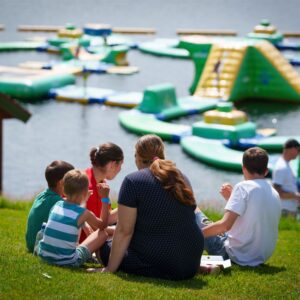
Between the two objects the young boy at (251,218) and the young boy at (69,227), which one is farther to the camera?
the young boy at (251,218)

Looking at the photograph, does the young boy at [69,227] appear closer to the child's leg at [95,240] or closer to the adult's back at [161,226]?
the child's leg at [95,240]

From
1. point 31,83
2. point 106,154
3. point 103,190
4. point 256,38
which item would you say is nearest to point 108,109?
point 31,83

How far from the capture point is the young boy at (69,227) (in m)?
5.75

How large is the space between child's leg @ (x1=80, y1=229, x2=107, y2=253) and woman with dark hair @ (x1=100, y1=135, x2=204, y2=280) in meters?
0.23

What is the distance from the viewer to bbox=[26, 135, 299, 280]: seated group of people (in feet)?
18.5

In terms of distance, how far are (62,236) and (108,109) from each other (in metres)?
15.0

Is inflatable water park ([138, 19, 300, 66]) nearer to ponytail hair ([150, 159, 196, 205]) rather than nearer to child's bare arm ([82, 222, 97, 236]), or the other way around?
child's bare arm ([82, 222, 97, 236])

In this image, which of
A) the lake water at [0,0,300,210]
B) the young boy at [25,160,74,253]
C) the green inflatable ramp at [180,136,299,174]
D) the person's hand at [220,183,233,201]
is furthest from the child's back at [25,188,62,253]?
the green inflatable ramp at [180,136,299,174]

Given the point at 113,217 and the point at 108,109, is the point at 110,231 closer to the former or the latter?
the point at 113,217

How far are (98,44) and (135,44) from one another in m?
1.50

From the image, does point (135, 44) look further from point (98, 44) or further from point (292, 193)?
point (292, 193)

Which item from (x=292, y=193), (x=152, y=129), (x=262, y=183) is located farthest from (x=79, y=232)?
(x=152, y=129)

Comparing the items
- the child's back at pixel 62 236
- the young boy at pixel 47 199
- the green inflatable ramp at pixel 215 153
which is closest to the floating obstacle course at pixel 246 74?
the green inflatable ramp at pixel 215 153

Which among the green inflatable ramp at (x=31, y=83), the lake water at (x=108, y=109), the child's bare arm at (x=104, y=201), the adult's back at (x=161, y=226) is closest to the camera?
the adult's back at (x=161, y=226)
